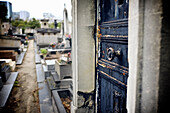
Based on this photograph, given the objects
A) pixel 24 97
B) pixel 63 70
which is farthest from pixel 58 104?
pixel 24 97

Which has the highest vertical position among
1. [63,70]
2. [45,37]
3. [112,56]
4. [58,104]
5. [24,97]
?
[45,37]

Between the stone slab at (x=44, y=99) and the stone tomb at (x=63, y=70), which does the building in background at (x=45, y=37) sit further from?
the stone tomb at (x=63, y=70)

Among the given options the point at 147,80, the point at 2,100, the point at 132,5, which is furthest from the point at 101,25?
the point at 2,100

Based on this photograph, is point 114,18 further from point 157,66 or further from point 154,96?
point 154,96

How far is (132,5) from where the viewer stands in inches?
62.4

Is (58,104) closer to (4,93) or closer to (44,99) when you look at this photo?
(44,99)

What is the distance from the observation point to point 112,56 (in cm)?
247

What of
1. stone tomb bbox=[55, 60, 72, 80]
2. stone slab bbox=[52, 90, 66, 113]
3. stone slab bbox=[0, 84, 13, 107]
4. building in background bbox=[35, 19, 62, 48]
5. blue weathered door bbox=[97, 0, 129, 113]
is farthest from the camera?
building in background bbox=[35, 19, 62, 48]

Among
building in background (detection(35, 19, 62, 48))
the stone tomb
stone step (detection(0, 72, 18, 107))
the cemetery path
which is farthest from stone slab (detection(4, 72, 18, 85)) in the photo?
building in background (detection(35, 19, 62, 48))

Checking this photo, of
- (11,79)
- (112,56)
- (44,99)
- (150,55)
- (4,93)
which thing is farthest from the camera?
(11,79)

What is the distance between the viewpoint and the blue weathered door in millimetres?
2236

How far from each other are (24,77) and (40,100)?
362cm

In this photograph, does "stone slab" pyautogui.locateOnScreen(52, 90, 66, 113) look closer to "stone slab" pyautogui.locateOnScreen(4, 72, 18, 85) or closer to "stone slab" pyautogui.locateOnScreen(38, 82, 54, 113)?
"stone slab" pyautogui.locateOnScreen(38, 82, 54, 113)

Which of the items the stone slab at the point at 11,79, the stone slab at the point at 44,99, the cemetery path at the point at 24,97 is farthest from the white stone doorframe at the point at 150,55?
the stone slab at the point at 11,79
